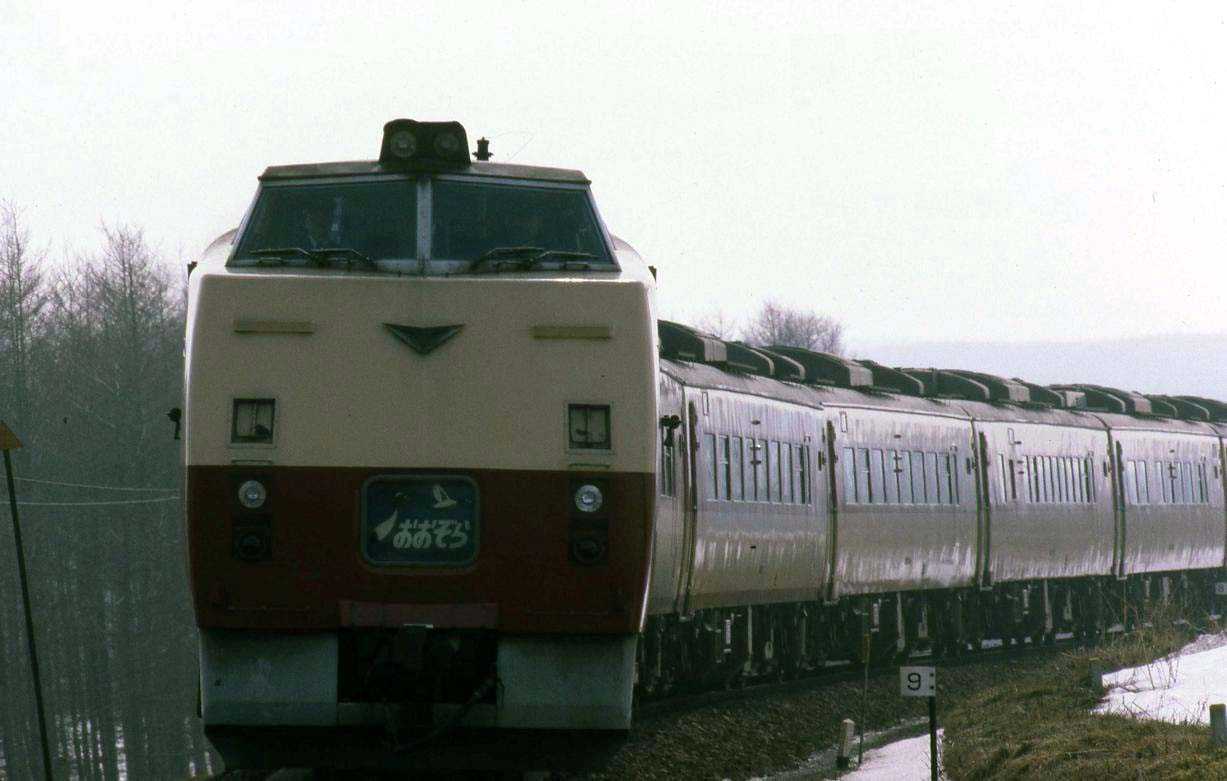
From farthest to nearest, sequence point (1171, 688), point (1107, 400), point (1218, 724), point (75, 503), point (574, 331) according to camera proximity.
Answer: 1. point (75, 503)
2. point (1107, 400)
3. point (1171, 688)
4. point (1218, 724)
5. point (574, 331)

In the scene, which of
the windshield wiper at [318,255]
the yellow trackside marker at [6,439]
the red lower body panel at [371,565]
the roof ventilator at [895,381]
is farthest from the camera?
the roof ventilator at [895,381]

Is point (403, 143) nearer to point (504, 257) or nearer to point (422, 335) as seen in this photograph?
point (504, 257)

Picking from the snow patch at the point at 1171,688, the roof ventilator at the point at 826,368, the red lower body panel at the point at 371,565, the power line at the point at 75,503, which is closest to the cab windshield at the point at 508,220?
the red lower body panel at the point at 371,565

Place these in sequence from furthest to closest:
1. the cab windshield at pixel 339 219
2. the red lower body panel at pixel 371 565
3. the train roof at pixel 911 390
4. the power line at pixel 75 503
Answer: the power line at pixel 75 503 → the train roof at pixel 911 390 → the cab windshield at pixel 339 219 → the red lower body panel at pixel 371 565

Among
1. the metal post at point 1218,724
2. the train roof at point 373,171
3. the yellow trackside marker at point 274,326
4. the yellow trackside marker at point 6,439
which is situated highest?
the train roof at point 373,171

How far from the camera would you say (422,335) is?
390 inches

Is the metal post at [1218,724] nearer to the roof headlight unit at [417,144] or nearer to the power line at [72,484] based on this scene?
the roof headlight unit at [417,144]

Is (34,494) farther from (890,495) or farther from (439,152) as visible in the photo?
(439,152)

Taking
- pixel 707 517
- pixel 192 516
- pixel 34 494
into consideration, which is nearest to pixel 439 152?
pixel 192 516

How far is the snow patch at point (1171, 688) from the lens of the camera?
51.6 feet

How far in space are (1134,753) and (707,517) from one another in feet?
18.9

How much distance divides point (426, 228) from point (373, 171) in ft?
1.79

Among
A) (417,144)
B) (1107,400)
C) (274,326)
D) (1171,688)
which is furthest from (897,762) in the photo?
(1107,400)

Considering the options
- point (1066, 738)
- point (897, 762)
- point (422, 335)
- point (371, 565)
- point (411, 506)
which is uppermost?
point (422, 335)
